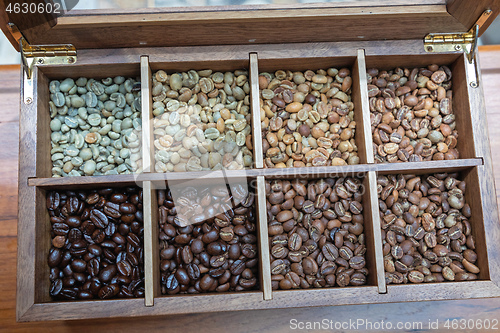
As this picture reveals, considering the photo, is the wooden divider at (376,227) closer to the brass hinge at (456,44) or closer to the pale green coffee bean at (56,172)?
the brass hinge at (456,44)

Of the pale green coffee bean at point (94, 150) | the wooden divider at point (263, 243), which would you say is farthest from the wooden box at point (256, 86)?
the pale green coffee bean at point (94, 150)

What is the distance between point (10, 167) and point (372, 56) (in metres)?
1.27

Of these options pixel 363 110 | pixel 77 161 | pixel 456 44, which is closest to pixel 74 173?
pixel 77 161

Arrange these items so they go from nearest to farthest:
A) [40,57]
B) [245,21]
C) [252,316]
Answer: [245,21] < [40,57] < [252,316]

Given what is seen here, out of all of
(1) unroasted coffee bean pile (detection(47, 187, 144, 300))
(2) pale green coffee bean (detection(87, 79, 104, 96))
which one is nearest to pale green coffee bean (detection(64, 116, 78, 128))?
(2) pale green coffee bean (detection(87, 79, 104, 96))

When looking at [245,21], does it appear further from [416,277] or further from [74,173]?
[416,277]

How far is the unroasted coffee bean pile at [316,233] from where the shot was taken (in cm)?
115

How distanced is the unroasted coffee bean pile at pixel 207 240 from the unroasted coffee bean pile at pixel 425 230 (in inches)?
16.3

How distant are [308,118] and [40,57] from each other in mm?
Answer: 835

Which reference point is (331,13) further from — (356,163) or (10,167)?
(10,167)

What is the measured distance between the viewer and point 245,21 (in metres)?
1.06

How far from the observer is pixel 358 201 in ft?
3.92

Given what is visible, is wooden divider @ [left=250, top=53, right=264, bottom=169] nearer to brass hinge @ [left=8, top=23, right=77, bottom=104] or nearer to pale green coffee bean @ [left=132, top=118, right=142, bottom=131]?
pale green coffee bean @ [left=132, top=118, right=142, bottom=131]

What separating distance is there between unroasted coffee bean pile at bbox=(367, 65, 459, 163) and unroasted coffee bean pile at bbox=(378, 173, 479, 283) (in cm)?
8
